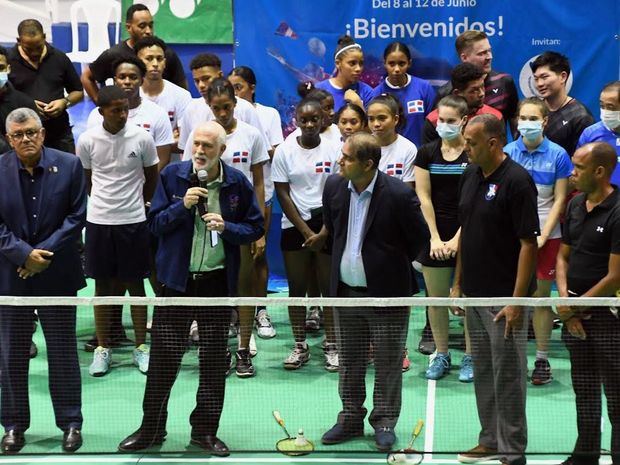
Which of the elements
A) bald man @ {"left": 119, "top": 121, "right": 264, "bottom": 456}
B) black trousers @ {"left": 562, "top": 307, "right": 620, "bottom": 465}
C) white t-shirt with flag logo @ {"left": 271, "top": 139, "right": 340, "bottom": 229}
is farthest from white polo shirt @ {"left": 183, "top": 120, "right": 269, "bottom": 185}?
black trousers @ {"left": 562, "top": 307, "right": 620, "bottom": 465}

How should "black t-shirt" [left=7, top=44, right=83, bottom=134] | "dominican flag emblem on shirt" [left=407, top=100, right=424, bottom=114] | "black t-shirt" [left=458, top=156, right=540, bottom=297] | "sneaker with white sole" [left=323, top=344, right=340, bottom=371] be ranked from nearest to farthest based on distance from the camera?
"black t-shirt" [left=458, top=156, right=540, bottom=297] → "sneaker with white sole" [left=323, top=344, right=340, bottom=371] → "black t-shirt" [left=7, top=44, right=83, bottom=134] → "dominican flag emblem on shirt" [left=407, top=100, right=424, bottom=114]

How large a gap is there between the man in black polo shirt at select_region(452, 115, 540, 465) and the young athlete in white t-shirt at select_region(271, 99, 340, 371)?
2186 millimetres

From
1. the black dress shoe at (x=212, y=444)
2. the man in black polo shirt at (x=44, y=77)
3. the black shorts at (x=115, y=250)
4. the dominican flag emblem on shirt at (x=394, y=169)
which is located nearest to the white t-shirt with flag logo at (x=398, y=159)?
the dominican flag emblem on shirt at (x=394, y=169)

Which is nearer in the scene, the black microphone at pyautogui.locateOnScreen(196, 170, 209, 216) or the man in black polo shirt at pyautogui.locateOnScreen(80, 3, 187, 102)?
the black microphone at pyautogui.locateOnScreen(196, 170, 209, 216)

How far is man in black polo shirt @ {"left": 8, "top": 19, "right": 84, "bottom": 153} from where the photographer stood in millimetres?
10812

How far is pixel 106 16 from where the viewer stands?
12.9 m

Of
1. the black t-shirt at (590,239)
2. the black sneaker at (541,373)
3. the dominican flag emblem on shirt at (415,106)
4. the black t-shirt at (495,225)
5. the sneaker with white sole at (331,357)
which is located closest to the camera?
the black t-shirt at (590,239)

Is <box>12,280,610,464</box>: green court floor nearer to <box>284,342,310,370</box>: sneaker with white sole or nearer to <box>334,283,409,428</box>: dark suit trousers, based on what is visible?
<box>334,283,409,428</box>: dark suit trousers

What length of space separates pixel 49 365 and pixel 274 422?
1661 millimetres

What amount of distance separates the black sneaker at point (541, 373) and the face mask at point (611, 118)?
2.35m

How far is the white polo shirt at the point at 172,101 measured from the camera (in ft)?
35.2

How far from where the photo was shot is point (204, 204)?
314 inches

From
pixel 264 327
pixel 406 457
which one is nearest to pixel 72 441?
pixel 406 457

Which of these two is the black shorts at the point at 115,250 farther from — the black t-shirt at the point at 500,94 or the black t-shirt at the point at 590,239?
the black t-shirt at the point at 590,239
